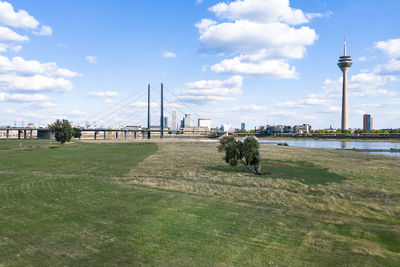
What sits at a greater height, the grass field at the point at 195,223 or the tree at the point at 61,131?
the tree at the point at 61,131

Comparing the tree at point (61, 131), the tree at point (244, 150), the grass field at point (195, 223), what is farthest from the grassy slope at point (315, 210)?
the tree at point (61, 131)

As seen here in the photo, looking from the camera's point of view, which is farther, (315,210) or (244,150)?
(244,150)

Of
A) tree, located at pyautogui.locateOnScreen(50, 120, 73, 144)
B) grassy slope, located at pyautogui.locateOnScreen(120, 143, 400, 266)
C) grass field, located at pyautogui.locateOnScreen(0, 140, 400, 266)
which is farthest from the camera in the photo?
tree, located at pyautogui.locateOnScreen(50, 120, 73, 144)

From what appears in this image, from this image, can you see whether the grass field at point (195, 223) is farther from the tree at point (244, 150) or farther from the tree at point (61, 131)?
the tree at point (61, 131)

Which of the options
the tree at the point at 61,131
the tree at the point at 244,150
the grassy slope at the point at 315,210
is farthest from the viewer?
the tree at the point at 61,131

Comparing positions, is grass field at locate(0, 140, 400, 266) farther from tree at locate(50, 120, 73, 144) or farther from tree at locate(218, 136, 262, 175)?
tree at locate(50, 120, 73, 144)

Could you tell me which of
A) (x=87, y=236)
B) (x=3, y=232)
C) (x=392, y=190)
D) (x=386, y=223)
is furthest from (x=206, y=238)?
(x=392, y=190)

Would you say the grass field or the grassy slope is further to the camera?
the grassy slope

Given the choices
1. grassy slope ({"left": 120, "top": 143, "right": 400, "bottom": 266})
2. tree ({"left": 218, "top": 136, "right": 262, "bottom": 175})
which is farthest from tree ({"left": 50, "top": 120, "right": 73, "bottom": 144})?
tree ({"left": 218, "top": 136, "right": 262, "bottom": 175})

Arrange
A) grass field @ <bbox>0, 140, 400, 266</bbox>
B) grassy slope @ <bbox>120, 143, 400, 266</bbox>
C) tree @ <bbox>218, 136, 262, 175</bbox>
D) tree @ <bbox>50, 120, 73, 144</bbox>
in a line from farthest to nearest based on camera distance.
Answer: tree @ <bbox>50, 120, 73, 144</bbox> < tree @ <bbox>218, 136, 262, 175</bbox> < grassy slope @ <bbox>120, 143, 400, 266</bbox> < grass field @ <bbox>0, 140, 400, 266</bbox>

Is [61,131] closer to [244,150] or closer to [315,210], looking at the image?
[244,150]

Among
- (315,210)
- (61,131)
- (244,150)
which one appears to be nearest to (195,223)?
(315,210)

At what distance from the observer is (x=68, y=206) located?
705 inches

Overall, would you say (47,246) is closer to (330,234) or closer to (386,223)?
(330,234)
